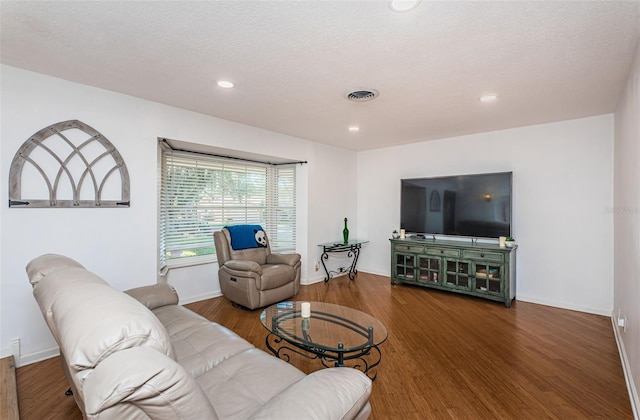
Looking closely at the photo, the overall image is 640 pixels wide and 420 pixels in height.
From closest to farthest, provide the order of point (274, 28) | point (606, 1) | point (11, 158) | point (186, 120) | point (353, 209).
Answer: point (606, 1)
point (274, 28)
point (11, 158)
point (186, 120)
point (353, 209)

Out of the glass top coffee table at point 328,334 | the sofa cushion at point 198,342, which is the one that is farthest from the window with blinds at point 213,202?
the glass top coffee table at point 328,334

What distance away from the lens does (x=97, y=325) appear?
2.77 feet

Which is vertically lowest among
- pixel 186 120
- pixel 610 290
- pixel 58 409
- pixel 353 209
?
pixel 58 409

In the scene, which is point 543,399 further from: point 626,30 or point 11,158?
point 11,158

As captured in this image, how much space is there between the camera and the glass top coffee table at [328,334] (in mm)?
2020

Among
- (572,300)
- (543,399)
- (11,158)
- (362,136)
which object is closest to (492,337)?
(543,399)

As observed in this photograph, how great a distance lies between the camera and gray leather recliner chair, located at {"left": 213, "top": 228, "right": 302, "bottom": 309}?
354 cm

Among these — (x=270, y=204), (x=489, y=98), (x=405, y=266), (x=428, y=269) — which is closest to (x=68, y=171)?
(x=270, y=204)

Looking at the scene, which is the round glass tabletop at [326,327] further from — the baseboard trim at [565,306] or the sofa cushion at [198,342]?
the baseboard trim at [565,306]

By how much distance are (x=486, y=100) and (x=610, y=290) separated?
2684 millimetres

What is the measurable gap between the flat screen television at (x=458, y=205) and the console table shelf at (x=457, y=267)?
→ 0.24 metres

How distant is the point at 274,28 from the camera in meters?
1.80

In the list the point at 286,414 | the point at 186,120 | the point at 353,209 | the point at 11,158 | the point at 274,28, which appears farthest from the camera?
the point at 353,209

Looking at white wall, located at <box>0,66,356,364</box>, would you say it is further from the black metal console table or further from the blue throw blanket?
the black metal console table
